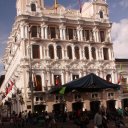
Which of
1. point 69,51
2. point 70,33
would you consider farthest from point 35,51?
point 70,33

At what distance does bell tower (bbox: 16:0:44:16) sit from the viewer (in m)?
49.3

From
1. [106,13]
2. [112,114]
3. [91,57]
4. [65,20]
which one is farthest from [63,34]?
[112,114]

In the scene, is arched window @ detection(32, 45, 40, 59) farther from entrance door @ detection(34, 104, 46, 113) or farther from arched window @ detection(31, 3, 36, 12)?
entrance door @ detection(34, 104, 46, 113)

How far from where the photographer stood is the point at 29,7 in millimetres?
49812

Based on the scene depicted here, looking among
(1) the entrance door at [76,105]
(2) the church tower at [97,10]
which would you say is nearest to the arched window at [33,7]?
(2) the church tower at [97,10]

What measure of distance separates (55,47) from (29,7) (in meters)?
7.07

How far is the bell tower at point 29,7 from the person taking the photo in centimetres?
4931

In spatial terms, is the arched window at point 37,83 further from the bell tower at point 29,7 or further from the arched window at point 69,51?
the bell tower at point 29,7

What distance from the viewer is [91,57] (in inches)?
2029

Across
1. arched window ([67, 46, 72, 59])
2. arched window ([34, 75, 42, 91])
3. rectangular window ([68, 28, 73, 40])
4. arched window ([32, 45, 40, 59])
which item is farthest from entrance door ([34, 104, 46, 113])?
rectangular window ([68, 28, 73, 40])

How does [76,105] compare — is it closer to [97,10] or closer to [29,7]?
[29,7]

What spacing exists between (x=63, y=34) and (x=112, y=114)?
2603cm

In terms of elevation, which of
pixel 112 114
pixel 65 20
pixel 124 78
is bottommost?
pixel 112 114

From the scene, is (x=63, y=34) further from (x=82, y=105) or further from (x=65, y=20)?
(x=82, y=105)
